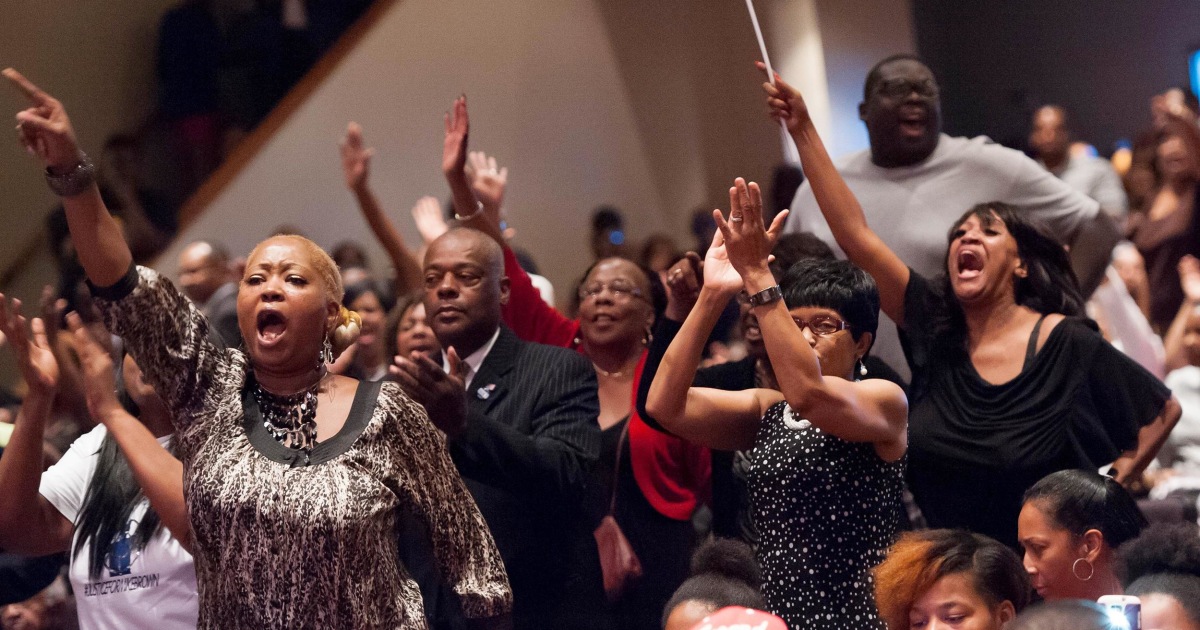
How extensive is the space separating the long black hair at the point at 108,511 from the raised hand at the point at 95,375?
0.21 m

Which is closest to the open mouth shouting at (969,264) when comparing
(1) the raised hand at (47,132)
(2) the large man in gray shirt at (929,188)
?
(2) the large man in gray shirt at (929,188)

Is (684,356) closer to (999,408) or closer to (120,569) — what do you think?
(999,408)

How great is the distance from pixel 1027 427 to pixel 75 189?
6.67 ft

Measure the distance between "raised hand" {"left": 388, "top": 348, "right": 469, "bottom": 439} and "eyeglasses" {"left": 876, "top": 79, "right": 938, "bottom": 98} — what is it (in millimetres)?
1613

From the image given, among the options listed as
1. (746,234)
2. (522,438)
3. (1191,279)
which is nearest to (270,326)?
(522,438)

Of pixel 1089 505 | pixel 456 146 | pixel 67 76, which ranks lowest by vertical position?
pixel 1089 505

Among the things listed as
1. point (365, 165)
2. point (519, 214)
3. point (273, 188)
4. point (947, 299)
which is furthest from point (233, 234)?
point (947, 299)

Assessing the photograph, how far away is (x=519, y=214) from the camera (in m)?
7.99

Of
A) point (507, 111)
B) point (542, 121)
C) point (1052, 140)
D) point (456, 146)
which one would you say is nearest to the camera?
point (456, 146)

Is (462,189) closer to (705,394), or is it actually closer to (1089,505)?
(705,394)

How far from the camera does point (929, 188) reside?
399 cm

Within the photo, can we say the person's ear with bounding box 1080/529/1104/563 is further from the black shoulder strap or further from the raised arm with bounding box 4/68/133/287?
the raised arm with bounding box 4/68/133/287

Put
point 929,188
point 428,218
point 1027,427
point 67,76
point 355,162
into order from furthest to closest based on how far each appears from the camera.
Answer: point 67,76 < point 355,162 < point 428,218 < point 929,188 < point 1027,427

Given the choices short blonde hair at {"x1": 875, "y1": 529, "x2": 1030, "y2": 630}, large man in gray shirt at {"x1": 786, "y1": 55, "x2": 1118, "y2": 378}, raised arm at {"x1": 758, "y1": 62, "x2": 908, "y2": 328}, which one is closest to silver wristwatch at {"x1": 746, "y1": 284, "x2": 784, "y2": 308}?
short blonde hair at {"x1": 875, "y1": 529, "x2": 1030, "y2": 630}
